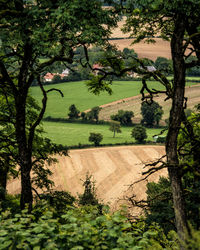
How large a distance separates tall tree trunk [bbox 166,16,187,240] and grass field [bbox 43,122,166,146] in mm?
65747

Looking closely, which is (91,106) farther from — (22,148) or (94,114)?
(22,148)

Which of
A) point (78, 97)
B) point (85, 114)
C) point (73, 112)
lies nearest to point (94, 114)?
point (85, 114)

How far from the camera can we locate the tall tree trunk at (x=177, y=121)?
27.7 feet

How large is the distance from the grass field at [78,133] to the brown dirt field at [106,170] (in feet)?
22.0

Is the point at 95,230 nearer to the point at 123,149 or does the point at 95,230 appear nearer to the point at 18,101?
the point at 18,101

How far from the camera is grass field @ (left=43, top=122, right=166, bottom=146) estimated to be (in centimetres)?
7581

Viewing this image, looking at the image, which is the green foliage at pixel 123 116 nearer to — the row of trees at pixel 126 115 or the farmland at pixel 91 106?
the row of trees at pixel 126 115

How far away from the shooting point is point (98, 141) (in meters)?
70.9

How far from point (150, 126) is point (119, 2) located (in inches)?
3088

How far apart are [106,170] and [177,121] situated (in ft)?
156

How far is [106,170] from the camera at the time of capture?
55.2 meters

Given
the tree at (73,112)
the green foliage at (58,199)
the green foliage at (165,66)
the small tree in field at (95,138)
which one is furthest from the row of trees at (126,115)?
the green foliage at (58,199)

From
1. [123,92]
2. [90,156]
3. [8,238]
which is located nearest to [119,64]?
[8,238]

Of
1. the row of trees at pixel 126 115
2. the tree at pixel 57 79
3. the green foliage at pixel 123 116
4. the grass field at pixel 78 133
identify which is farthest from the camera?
the tree at pixel 57 79
